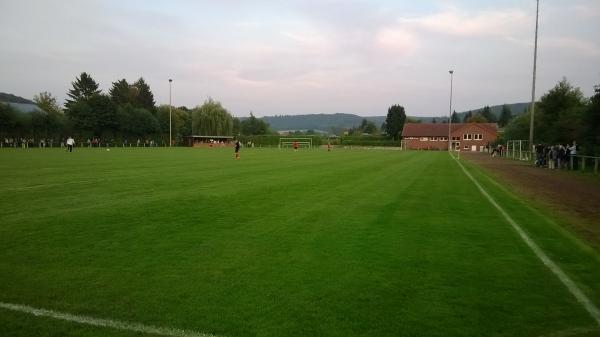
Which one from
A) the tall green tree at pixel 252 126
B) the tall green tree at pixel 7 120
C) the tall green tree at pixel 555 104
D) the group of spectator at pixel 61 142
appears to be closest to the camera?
the tall green tree at pixel 555 104

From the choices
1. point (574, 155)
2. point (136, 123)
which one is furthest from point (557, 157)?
point (136, 123)

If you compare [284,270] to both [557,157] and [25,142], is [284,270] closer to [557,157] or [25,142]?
[557,157]

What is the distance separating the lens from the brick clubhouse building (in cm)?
10650

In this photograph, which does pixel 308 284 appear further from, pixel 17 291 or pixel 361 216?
pixel 361 216

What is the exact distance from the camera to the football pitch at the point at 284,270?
14.1ft

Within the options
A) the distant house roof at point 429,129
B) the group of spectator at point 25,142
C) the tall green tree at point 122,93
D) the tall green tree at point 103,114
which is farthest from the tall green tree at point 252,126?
the group of spectator at point 25,142

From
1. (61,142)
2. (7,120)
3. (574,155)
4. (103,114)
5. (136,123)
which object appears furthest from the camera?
(136,123)

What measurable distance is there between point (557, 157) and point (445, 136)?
82.8m

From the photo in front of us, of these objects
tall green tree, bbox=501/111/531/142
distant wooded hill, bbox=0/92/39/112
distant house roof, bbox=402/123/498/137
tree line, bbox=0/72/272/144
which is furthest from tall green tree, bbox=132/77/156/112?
tall green tree, bbox=501/111/531/142

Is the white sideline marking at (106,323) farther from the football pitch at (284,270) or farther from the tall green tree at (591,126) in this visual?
the tall green tree at (591,126)

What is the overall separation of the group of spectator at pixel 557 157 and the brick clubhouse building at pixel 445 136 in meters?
73.1

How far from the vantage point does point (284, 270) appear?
5.85m

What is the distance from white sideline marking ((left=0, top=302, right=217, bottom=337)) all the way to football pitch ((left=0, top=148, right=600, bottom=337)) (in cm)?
2

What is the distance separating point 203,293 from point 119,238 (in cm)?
310
